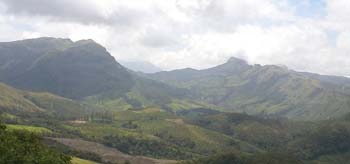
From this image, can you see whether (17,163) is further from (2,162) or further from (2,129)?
(2,129)

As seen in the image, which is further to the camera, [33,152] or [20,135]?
[20,135]

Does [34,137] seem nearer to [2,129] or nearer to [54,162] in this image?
[2,129]

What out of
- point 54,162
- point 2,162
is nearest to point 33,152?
point 54,162

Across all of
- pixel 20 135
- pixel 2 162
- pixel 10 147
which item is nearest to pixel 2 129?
pixel 20 135

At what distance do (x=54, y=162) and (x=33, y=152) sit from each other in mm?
8915

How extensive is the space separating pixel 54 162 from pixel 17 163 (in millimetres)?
13862

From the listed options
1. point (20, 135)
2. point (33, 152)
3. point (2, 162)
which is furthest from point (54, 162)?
point (20, 135)

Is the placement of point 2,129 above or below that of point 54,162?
above

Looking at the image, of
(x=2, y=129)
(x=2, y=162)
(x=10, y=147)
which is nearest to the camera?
(x=2, y=162)

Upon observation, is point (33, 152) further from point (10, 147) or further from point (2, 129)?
point (2, 129)

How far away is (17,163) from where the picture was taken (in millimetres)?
148500

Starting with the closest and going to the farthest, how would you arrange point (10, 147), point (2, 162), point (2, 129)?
point (2, 162), point (10, 147), point (2, 129)

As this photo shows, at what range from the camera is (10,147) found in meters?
154

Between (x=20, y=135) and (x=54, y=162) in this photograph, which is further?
(x=20, y=135)
